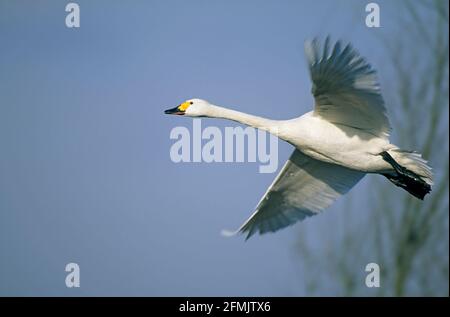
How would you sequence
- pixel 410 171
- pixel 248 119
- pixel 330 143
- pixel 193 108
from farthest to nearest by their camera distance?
A: pixel 193 108, pixel 410 171, pixel 248 119, pixel 330 143

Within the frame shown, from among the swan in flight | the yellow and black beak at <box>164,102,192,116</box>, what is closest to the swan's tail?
the swan in flight

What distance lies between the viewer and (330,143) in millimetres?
11500

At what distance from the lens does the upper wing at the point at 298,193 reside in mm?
12578

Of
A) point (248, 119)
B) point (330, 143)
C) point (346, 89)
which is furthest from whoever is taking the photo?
point (248, 119)

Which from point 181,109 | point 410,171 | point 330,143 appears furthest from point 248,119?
point 410,171

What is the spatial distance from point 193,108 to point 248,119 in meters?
1.08

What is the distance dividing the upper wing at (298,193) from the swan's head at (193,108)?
1128 mm

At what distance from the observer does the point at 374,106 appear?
37.0 ft

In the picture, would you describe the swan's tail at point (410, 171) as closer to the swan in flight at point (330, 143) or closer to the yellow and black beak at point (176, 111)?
the swan in flight at point (330, 143)

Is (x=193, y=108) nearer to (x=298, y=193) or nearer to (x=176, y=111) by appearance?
(x=176, y=111)

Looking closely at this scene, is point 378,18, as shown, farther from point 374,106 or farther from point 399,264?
point 399,264

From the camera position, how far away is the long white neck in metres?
11.5
